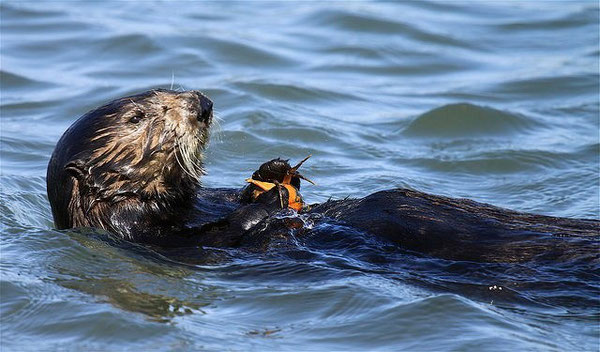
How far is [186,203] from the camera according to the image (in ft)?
17.4

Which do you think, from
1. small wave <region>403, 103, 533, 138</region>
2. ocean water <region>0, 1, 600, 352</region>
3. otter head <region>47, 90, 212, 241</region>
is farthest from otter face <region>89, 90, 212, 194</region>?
small wave <region>403, 103, 533, 138</region>

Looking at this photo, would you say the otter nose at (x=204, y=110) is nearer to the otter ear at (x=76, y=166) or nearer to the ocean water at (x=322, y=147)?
the otter ear at (x=76, y=166)

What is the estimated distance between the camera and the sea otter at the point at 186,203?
481 centimetres

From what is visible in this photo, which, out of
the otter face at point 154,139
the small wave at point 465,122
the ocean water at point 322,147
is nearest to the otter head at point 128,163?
the otter face at point 154,139

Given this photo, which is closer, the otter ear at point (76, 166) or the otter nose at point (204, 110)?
the otter ear at point (76, 166)

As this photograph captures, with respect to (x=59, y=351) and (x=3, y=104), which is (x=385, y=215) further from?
(x=3, y=104)

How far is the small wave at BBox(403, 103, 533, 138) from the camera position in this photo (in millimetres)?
8883

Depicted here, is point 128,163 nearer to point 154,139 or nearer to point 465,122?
point 154,139

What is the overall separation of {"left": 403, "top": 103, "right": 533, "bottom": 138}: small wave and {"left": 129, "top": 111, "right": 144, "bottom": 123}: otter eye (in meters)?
4.02

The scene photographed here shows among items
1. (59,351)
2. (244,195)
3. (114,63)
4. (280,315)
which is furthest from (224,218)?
(114,63)

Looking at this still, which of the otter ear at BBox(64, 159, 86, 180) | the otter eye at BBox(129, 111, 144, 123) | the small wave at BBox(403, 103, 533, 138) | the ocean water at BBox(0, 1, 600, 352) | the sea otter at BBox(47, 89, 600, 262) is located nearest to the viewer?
the ocean water at BBox(0, 1, 600, 352)

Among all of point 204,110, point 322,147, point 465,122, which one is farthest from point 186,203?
point 465,122

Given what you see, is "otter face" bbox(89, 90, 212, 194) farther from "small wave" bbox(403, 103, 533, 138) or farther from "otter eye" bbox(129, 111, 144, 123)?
"small wave" bbox(403, 103, 533, 138)

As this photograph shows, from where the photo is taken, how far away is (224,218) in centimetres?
507
